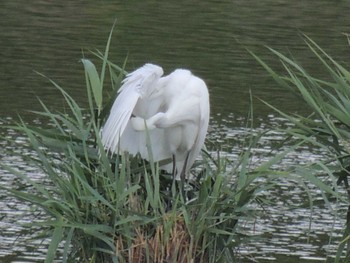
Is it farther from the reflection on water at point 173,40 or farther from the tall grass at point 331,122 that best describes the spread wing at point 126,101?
the reflection on water at point 173,40

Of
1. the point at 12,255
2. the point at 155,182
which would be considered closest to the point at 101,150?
the point at 155,182

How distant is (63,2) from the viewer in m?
11.1

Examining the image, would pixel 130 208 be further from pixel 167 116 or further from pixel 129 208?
pixel 167 116

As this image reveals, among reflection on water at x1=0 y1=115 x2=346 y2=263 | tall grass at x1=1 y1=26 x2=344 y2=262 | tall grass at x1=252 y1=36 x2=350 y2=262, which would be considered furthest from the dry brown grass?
reflection on water at x1=0 y1=115 x2=346 y2=263

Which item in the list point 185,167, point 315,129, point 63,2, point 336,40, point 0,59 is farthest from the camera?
point 63,2

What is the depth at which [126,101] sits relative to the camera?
15.4 feet

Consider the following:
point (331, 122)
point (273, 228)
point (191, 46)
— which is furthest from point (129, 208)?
point (191, 46)

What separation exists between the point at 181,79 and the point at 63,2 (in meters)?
6.16

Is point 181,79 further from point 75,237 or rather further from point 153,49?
point 153,49

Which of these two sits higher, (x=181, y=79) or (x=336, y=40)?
(x=181, y=79)

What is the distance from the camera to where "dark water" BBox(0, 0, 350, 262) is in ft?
24.2

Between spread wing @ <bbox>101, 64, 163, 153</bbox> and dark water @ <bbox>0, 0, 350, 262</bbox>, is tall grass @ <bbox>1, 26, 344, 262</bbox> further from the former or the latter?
dark water @ <bbox>0, 0, 350, 262</bbox>

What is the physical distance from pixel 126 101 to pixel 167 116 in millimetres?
435

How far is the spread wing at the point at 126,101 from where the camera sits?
4566 millimetres
